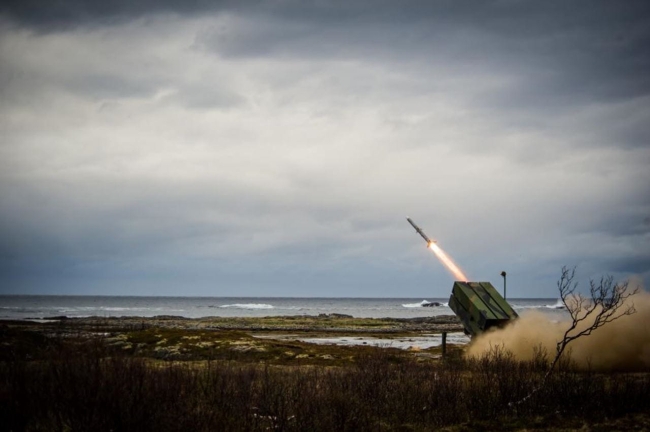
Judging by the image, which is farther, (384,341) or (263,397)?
(384,341)

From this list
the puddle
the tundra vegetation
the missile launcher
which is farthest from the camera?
the puddle

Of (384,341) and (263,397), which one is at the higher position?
(263,397)

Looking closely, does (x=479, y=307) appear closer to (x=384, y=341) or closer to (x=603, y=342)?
(x=603, y=342)

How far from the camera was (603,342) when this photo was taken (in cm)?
3058

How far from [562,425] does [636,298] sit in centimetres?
1846

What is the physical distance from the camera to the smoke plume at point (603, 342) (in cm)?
2978

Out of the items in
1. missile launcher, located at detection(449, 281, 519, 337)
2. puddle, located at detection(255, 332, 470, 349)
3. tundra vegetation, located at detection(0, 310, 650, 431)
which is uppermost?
missile launcher, located at detection(449, 281, 519, 337)

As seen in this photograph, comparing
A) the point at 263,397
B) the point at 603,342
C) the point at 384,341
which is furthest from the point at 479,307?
the point at 384,341

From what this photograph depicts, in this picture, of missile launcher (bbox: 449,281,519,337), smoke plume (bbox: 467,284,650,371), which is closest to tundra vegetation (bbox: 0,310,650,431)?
smoke plume (bbox: 467,284,650,371)

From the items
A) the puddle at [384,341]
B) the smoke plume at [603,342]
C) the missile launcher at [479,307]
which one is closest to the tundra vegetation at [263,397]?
the smoke plume at [603,342]

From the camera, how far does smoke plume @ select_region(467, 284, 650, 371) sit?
97.7 ft

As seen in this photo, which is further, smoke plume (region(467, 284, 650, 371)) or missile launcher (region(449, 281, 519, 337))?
missile launcher (region(449, 281, 519, 337))

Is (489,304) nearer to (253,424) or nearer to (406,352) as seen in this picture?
(406,352)

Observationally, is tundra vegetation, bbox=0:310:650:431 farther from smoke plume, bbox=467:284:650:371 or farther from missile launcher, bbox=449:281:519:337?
missile launcher, bbox=449:281:519:337
